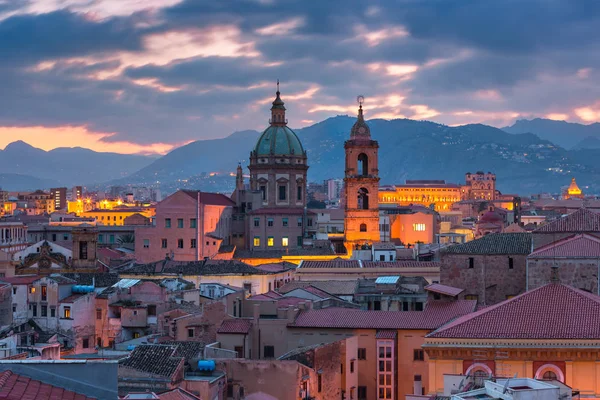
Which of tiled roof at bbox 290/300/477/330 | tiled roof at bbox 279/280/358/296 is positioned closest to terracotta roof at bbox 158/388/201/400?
tiled roof at bbox 290/300/477/330

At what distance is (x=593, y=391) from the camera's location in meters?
29.4

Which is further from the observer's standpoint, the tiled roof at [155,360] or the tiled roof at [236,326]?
the tiled roof at [236,326]

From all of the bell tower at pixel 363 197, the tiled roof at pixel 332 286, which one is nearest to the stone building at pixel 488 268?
the tiled roof at pixel 332 286

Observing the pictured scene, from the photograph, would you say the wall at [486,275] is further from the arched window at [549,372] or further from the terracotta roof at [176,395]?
the terracotta roof at [176,395]

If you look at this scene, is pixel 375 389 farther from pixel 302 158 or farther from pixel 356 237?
pixel 302 158

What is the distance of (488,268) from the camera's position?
4550cm

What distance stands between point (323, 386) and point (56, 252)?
3904 centimetres

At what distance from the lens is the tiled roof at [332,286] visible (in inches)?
2103

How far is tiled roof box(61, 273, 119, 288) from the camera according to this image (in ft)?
180

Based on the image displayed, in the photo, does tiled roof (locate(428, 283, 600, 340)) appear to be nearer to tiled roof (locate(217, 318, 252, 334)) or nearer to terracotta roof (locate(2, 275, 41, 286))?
tiled roof (locate(217, 318, 252, 334))

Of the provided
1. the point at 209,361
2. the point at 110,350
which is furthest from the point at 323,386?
the point at 110,350

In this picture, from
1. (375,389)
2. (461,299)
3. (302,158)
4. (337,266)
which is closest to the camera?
(375,389)

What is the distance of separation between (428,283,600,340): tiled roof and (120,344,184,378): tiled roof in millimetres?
7719

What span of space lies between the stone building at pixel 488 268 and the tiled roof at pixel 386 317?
2184 mm
